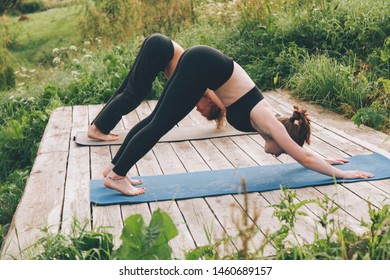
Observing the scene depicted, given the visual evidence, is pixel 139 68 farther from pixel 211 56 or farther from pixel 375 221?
pixel 375 221

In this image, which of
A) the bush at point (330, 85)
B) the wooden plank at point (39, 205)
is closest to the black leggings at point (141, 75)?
the wooden plank at point (39, 205)

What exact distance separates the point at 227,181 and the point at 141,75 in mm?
1147

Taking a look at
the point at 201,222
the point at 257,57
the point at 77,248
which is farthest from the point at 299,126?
the point at 257,57

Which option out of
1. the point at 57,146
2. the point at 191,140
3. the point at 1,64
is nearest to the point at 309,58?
the point at 191,140

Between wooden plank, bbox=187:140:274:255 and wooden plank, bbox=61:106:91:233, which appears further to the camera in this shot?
wooden plank, bbox=61:106:91:233

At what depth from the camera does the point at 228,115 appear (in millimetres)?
3828

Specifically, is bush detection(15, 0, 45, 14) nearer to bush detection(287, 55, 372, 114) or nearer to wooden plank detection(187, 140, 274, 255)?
bush detection(287, 55, 372, 114)

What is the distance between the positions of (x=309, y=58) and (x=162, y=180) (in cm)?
285

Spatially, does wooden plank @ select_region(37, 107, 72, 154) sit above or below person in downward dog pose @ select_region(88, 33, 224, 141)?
below

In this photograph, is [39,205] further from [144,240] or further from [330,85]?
[330,85]

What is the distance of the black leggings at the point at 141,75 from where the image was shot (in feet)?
14.8

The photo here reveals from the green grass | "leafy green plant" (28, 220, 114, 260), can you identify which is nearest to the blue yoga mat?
"leafy green plant" (28, 220, 114, 260)

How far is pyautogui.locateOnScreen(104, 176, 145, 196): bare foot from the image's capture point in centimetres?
367

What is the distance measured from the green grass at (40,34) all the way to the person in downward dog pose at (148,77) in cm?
992
